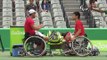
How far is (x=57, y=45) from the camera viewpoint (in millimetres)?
13953

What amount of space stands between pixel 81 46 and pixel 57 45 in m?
0.80

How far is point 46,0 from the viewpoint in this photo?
78.5 feet

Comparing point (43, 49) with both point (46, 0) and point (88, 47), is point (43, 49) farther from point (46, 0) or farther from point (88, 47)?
point (46, 0)

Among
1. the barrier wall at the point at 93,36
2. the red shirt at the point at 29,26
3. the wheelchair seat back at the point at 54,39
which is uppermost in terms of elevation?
the red shirt at the point at 29,26

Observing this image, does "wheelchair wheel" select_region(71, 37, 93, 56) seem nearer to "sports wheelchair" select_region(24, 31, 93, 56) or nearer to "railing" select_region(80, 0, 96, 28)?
"sports wheelchair" select_region(24, 31, 93, 56)

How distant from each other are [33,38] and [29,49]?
0.40m

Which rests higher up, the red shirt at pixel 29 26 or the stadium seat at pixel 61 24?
the red shirt at pixel 29 26

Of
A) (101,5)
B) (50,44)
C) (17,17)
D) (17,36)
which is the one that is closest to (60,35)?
(50,44)

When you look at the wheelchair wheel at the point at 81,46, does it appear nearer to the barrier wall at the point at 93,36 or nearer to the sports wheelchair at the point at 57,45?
the sports wheelchair at the point at 57,45

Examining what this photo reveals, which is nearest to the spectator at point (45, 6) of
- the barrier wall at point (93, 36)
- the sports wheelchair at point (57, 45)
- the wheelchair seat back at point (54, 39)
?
the barrier wall at point (93, 36)

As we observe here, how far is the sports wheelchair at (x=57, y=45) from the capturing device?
13508 millimetres

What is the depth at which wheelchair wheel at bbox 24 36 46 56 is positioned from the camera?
13484 mm

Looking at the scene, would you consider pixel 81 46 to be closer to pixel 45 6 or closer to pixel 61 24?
pixel 61 24

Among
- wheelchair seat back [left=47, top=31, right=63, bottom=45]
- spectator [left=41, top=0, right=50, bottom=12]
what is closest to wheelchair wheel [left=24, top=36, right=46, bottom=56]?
wheelchair seat back [left=47, top=31, right=63, bottom=45]
